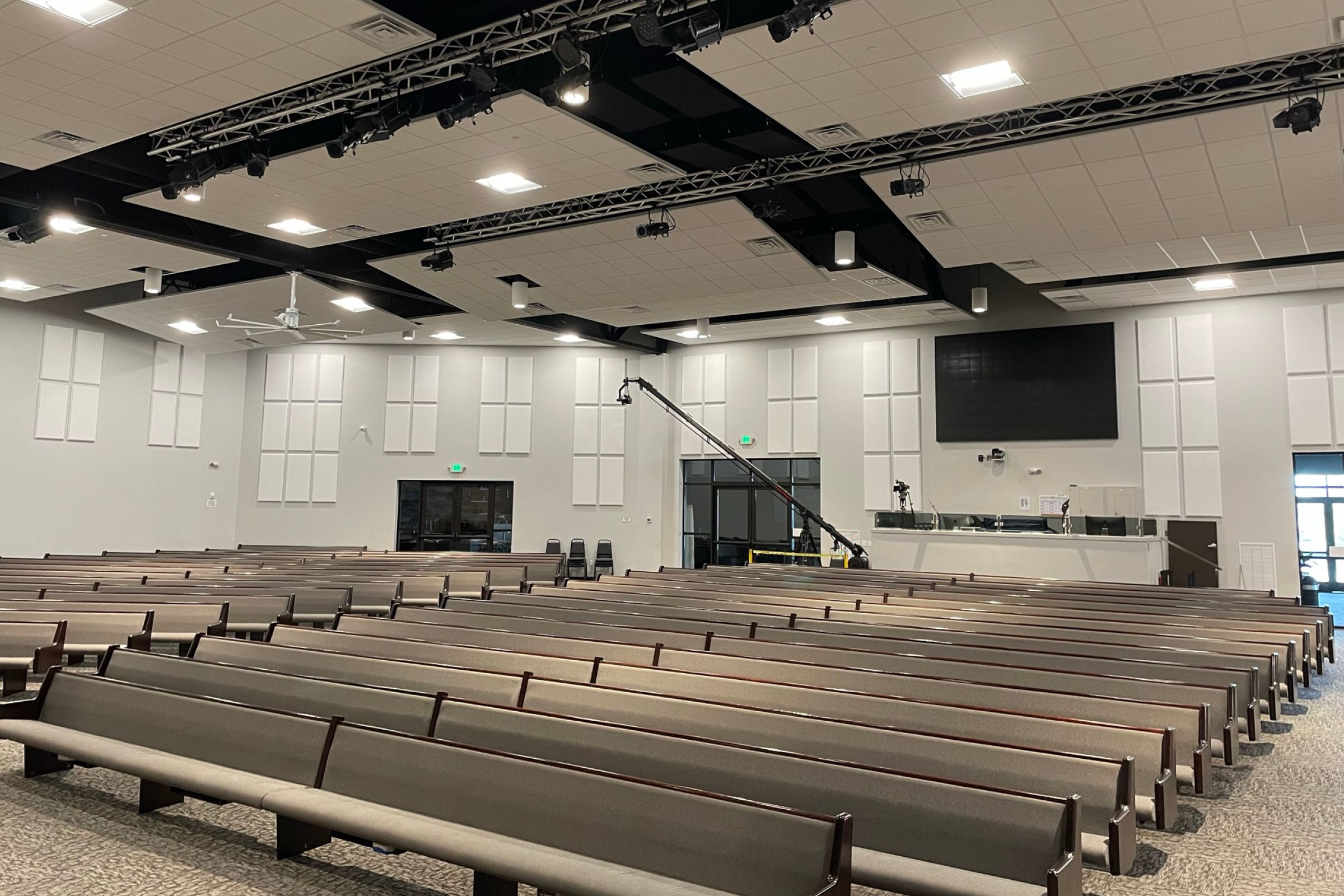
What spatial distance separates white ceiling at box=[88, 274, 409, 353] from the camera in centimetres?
1334

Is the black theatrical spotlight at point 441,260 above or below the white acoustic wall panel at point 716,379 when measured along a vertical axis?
above

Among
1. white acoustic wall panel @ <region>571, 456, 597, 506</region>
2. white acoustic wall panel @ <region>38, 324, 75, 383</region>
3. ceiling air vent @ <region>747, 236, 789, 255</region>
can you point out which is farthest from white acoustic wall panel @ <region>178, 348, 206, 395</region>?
ceiling air vent @ <region>747, 236, 789, 255</region>

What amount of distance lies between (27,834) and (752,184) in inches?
317

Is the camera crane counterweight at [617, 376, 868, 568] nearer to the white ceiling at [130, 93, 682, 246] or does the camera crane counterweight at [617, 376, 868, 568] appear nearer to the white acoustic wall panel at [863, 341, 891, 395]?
the white acoustic wall panel at [863, 341, 891, 395]

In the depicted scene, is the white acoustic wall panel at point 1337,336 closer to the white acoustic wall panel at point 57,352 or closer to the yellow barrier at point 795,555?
the yellow barrier at point 795,555

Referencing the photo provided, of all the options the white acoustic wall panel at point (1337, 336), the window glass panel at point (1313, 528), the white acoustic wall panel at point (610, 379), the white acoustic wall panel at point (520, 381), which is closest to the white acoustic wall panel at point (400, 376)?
the white acoustic wall panel at point (520, 381)

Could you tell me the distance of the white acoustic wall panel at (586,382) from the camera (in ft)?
61.1

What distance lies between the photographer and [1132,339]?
14.1m

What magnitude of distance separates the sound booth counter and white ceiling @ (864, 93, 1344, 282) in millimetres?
4041

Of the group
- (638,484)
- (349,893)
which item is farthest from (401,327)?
(349,893)

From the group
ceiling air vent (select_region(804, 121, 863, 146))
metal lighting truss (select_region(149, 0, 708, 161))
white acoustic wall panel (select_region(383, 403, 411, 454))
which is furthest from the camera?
white acoustic wall panel (select_region(383, 403, 411, 454))

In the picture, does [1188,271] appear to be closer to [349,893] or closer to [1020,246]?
[1020,246]

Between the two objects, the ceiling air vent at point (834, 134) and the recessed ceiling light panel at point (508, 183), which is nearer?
the ceiling air vent at point (834, 134)

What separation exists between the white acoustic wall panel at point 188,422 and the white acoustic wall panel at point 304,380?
1.81 meters
